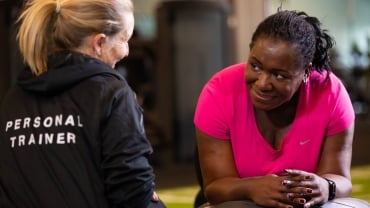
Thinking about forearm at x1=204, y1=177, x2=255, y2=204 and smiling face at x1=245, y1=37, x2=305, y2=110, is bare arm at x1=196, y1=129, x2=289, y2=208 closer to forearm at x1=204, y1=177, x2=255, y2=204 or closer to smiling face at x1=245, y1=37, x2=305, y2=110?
forearm at x1=204, y1=177, x2=255, y2=204

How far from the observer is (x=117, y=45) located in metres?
1.77

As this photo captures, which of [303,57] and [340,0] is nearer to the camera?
[303,57]

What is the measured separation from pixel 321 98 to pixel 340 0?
8188mm

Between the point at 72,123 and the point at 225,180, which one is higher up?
the point at 72,123

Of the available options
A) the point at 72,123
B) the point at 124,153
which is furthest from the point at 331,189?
the point at 72,123

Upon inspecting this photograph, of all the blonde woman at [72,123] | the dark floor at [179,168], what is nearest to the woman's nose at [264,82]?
the blonde woman at [72,123]

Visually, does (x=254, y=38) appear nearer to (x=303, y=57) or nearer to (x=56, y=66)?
(x=303, y=57)

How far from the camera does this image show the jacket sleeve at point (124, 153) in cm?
156

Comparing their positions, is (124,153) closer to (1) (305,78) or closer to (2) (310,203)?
(2) (310,203)

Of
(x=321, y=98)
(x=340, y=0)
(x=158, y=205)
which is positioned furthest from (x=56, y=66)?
(x=340, y=0)

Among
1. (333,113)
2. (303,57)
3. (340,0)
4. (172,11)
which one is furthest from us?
(340,0)

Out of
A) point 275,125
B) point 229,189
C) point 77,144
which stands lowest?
point 229,189

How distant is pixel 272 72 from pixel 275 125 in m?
0.23

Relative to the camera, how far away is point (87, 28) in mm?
1686
